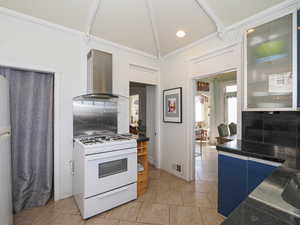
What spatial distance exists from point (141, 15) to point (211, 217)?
125 inches

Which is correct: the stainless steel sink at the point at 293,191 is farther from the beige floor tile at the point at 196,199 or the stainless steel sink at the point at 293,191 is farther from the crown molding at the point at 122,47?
the crown molding at the point at 122,47

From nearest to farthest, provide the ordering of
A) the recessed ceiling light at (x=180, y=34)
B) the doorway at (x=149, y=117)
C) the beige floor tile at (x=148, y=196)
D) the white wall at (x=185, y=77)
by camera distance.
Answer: the beige floor tile at (x=148, y=196) < the white wall at (x=185, y=77) < the recessed ceiling light at (x=180, y=34) < the doorway at (x=149, y=117)

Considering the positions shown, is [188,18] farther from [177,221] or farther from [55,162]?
[55,162]

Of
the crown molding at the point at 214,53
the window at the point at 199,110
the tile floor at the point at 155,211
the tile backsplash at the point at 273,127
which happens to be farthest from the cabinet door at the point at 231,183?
the window at the point at 199,110

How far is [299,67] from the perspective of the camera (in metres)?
1.56

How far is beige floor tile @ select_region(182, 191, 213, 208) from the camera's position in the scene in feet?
7.36

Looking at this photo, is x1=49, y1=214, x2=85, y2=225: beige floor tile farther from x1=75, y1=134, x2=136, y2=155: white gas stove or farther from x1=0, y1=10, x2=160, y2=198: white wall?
x1=75, y1=134, x2=136, y2=155: white gas stove

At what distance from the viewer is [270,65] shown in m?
1.79

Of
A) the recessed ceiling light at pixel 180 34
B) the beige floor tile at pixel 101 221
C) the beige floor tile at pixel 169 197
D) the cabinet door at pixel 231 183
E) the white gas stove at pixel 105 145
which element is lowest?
the beige floor tile at pixel 169 197

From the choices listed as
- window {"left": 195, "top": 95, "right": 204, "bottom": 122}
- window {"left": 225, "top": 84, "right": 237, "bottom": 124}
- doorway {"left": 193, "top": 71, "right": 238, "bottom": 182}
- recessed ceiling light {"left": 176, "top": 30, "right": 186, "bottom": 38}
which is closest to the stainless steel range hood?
recessed ceiling light {"left": 176, "top": 30, "right": 186, "bottom": 38}

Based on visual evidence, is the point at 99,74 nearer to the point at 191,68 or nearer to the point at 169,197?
the point at 191,68

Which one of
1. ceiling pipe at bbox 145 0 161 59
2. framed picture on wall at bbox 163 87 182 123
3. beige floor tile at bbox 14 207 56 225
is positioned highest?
ceiling pipe at bbox 145 0 161 59

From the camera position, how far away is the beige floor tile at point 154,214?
1.90 metres

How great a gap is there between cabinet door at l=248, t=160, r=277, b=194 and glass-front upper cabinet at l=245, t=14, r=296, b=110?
2.35ft
